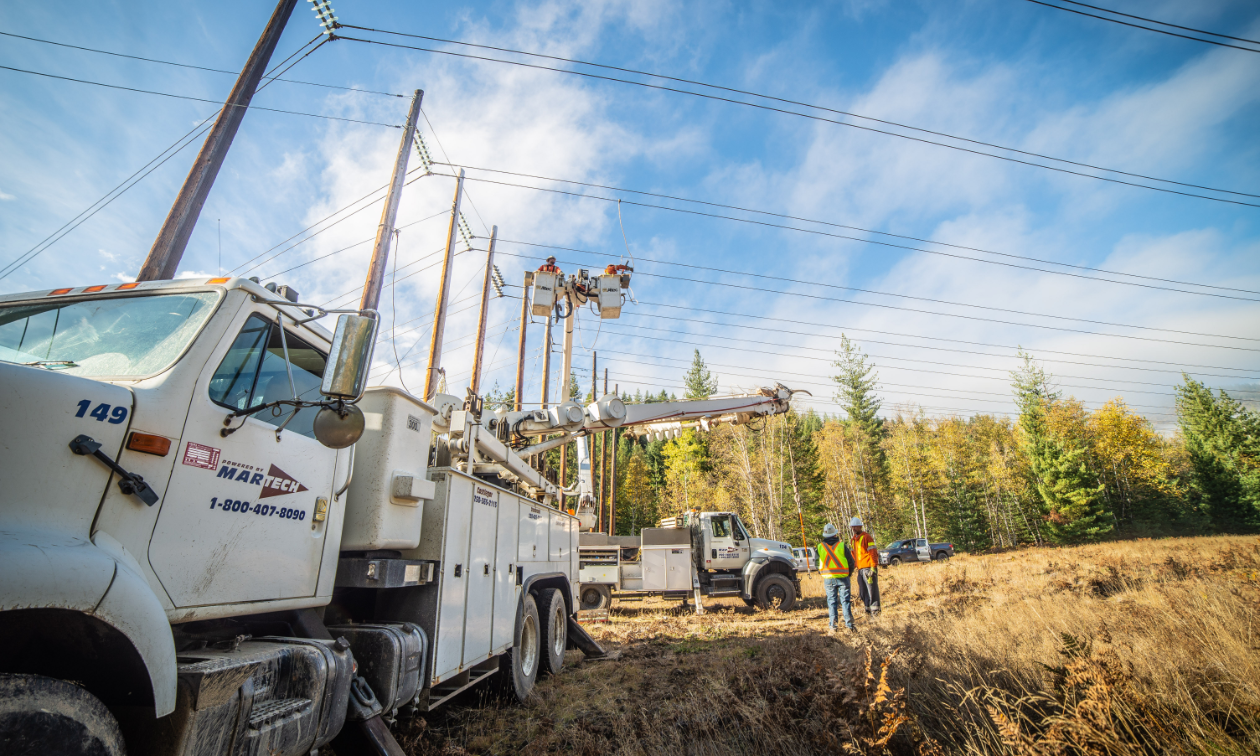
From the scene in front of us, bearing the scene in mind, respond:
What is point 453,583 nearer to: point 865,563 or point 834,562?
point 834,562

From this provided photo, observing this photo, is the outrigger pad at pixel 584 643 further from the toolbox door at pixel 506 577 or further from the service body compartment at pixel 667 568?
the service body compartment at pixel 667 568

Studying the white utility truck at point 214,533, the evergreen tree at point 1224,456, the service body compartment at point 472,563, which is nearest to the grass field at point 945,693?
the service body compartment at point 472,563

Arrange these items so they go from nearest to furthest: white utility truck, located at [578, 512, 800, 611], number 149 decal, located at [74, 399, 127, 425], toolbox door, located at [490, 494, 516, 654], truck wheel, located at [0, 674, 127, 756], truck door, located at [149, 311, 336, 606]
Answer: truck wheel, located at [0, 674, 127, 756], number 149 decal, located at [74, 399, 127, 425], truck door, located at [149, 311, 336, 606], toolbox door, located at [490, 494, 516, 654], white utility truck, located at [578, 512, 800, 611]

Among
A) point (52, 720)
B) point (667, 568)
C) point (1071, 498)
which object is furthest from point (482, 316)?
point (1071, 498)

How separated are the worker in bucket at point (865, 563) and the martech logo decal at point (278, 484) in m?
9.20

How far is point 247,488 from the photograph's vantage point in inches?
112

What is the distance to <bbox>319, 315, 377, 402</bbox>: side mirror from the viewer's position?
2414mm

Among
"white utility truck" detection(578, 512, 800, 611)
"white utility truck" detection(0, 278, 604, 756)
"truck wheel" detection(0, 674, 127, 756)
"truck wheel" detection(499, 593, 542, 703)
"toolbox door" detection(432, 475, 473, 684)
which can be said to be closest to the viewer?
"truck wheel" detection(0, 674, 127, 756)

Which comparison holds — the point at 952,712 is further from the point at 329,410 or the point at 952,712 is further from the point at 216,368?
the point at 216,368

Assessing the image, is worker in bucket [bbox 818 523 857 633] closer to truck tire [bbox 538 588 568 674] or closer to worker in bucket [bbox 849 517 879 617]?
worker in bucket [bbox 849 517 879 617]

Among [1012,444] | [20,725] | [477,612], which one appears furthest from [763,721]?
[1012,444]

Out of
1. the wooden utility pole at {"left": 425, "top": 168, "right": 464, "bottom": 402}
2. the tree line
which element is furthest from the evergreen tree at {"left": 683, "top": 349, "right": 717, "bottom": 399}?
the wooden utility pole at {"left": 425, "top": 168, "right": 464, "bottom": 402}

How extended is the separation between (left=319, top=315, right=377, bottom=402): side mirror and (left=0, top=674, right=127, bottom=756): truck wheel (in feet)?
4.04

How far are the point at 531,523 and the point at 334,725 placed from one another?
338 centimetres
